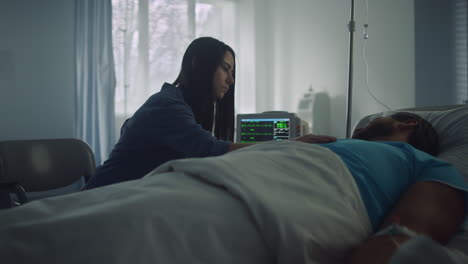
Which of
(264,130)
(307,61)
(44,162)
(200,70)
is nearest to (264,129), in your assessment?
(264,130)

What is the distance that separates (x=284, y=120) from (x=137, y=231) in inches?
59.1

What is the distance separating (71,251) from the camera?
0.39 m

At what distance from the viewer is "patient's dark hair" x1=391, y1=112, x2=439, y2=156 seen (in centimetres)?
113

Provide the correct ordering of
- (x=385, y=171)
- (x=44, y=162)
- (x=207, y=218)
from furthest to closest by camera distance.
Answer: (x=44, y=162) < (x=385, y=171) < (x=207, y=218)

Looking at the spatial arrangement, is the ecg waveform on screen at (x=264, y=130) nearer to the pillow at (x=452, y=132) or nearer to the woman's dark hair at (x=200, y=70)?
the woman's dark hair at (x=200, y=70)

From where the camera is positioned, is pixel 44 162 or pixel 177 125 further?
pixel 44 162

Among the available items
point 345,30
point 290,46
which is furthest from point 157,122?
point 290,46

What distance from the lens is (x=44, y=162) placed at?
1.83m

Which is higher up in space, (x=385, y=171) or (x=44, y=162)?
(x=385, y=171)

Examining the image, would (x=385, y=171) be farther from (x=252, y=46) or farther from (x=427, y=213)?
(x=252, y=46)

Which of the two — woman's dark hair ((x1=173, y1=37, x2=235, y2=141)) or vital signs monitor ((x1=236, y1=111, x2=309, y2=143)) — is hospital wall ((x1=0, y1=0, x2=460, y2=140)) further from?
woman's dark hair ((x1=173, y1=37, x2=235, y2=141))

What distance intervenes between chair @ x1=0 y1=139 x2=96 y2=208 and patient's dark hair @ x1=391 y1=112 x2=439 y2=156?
4.98 ft

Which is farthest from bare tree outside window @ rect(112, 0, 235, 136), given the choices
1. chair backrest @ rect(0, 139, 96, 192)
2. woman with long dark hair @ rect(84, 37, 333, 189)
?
woman with long dark hair @ rect(84, 37, 333, 189)

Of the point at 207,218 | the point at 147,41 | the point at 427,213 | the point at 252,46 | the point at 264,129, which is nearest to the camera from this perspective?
the point at 207,218
